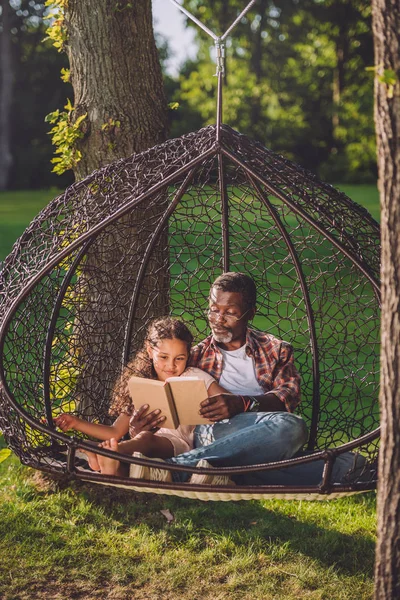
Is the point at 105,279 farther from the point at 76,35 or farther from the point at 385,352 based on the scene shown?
the point at 385,352

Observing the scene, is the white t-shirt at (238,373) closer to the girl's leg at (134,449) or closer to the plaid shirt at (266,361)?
Answer: the plaid shirt at (266,361)

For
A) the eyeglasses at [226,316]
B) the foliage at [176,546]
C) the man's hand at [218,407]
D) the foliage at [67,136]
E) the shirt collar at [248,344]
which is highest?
the foliage at [67,136]

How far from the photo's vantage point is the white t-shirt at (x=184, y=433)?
9.77 feet

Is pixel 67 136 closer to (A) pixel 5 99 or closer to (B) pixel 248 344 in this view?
(B) pixel 248 344

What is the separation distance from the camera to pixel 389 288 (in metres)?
1.81

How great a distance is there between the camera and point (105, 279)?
140 inches

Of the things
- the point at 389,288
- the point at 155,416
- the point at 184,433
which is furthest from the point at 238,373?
the point at 389,288

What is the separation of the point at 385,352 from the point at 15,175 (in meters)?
18.1

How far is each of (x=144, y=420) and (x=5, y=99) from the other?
17.4 meters

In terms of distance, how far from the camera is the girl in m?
2.85

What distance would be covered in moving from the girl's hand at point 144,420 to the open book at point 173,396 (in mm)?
17

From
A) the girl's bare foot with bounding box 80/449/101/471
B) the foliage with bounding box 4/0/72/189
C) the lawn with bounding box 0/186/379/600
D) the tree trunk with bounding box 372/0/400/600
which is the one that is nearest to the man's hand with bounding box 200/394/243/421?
the girl's bare foot with bounding box 80/449/101/471

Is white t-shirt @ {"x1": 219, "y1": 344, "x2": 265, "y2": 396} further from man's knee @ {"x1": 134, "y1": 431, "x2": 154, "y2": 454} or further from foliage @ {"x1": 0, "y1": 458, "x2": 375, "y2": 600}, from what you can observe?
foliage @ {"x1": 0, "y1": 458, "x2": 375, "y2": 600}

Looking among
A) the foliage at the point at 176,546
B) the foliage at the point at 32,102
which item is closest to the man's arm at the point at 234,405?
the foliage at the point at 176,546
